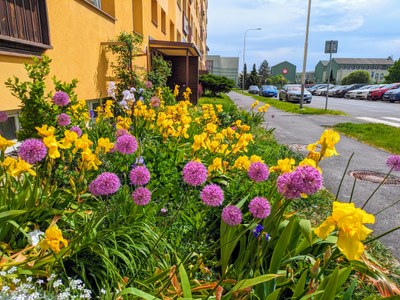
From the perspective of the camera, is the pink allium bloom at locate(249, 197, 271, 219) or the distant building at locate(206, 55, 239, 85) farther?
the distant building at locate(206, 55, 239, 85)

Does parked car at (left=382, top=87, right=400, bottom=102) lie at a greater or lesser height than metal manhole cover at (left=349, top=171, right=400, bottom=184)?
greater

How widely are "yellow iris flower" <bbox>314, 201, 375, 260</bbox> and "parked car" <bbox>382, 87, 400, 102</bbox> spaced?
2780 centimetres

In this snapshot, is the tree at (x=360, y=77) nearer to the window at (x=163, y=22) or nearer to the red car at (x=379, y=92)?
the red car at (x=379, y=92)

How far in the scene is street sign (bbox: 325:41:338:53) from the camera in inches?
510

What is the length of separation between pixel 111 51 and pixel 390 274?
24.6ft

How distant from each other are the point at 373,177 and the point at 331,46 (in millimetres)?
9712

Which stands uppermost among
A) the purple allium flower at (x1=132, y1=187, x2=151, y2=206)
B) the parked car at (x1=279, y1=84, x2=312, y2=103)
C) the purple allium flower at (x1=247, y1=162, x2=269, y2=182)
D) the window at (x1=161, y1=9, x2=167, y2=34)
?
the window at (x1=161, y1=9, x2=167, y2=34)

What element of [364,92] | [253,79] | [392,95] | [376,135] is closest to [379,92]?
[364,92]

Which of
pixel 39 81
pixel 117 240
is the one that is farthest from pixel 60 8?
pixel 117 240

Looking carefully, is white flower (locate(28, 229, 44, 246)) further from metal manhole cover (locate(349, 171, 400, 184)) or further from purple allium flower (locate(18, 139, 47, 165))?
metal manhole cover (locate(349, 171, 400, 184))

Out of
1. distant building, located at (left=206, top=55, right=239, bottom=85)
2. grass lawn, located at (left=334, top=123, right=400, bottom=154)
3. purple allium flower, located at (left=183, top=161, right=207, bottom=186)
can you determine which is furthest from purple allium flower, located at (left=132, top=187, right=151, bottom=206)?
distant building, located at (left=206, top=55, right=239, bottom=85)

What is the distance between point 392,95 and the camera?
2430 centimetres

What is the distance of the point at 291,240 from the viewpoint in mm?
2080

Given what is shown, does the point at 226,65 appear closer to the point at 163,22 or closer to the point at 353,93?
the point at 353,93
